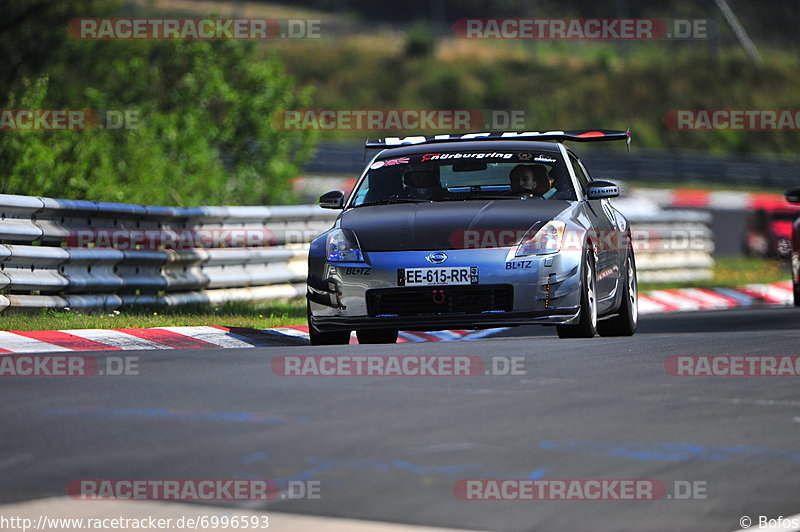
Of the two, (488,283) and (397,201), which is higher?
(397,201)

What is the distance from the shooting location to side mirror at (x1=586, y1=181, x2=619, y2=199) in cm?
1124

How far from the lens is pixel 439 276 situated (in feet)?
33.2

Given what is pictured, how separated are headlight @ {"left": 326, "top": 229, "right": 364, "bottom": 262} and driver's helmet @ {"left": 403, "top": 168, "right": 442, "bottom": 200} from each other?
90cm

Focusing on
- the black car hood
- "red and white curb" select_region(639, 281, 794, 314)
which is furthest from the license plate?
"red and white curb" select_region(639, 281, 794, 314)

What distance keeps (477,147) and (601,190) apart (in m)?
1.02

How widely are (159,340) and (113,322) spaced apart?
1.12 m

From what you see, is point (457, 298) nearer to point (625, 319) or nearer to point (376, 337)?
point (376, 337)

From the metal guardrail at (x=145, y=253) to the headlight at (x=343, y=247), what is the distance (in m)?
2.78

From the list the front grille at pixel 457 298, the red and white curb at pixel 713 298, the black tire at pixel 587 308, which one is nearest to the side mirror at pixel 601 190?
the black tire at pixel 587 308

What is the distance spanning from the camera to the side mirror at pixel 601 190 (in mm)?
11242

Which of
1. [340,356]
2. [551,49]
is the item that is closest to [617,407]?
[340,356]

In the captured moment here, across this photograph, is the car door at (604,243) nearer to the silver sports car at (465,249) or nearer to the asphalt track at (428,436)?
the silver sports car at (465,249)

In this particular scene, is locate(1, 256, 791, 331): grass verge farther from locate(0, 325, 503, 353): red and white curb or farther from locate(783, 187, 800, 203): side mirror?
locate(783, 187, 800, 203): side mirror

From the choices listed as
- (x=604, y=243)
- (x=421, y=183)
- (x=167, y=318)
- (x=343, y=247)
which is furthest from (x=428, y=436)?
(x=167, y=318)
